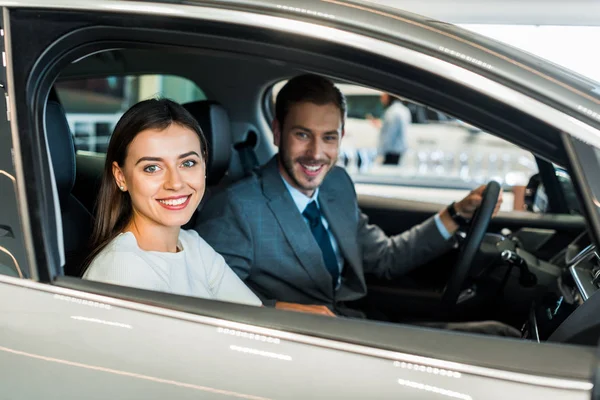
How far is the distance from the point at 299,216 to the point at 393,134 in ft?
20.6

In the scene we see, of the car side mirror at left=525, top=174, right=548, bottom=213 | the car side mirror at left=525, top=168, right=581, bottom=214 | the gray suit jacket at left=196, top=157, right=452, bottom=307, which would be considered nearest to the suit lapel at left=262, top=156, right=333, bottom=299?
the gray suit jacket at left=196, top=157, right=452, bottom=307

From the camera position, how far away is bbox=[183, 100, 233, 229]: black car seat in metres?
2.46

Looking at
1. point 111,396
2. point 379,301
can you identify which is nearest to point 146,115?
point 111,396

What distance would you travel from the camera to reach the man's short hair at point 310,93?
7.44 feet

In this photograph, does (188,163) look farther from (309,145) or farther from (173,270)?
(309,145)

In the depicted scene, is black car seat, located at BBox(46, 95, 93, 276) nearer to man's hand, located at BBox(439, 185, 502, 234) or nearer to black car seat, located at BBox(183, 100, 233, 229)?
black car seat, located at BBox(183, 100, 233, 229)

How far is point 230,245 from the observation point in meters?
2.11

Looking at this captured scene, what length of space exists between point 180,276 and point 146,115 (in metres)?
0.40

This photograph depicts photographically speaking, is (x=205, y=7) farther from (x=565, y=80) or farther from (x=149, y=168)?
(x=565, y=80)

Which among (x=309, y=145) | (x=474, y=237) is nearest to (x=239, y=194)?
(x=309, y=145)

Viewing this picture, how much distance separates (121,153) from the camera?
169 cm

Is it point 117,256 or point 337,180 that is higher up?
point 337,180

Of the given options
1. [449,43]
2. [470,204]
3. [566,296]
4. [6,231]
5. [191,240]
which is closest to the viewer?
[449,43]

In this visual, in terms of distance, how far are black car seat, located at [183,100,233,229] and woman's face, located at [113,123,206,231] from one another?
0.74 meters
